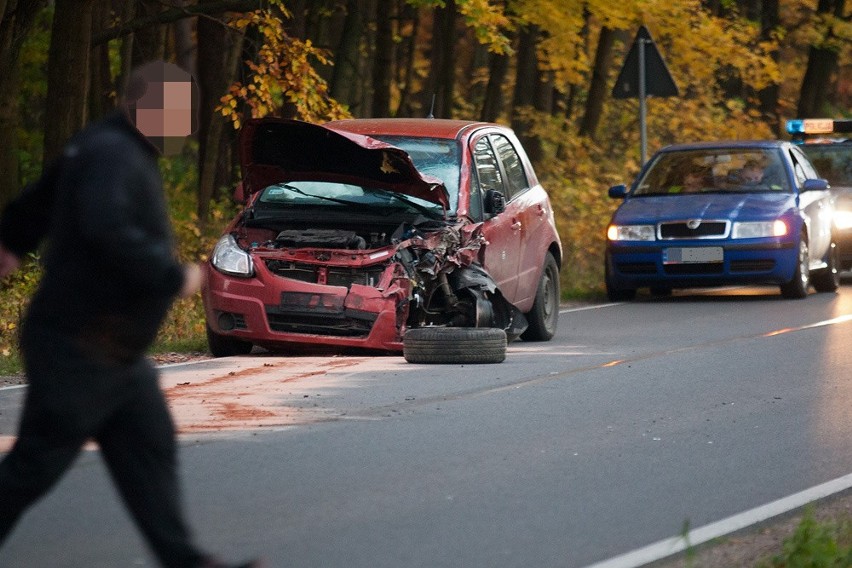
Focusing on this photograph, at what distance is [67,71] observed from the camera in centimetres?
1831

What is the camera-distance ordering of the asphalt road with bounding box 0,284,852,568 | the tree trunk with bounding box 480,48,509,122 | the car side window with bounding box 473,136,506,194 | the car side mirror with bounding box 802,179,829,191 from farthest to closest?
the tree trunk with bounding box 480,48,509,122 → the car side mirror with bounding box 802,179,829,191 → the car side window with bounding box 473,136,506,194 → the asphalt road with bounding box 0,284,852,568

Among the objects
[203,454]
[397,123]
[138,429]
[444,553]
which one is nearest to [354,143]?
[397,123]

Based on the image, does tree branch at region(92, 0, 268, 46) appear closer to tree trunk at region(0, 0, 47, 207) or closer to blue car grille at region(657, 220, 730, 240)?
tree trunk at region(0, 0, 47, 207)

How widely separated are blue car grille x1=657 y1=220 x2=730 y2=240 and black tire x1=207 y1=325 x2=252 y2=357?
22.4ft

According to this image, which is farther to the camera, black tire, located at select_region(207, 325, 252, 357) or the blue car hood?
the blue car hood

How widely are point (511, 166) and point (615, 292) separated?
197 inches

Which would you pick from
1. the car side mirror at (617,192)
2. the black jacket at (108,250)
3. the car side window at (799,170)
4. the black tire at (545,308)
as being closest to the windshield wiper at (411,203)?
the black tire at (545,308)

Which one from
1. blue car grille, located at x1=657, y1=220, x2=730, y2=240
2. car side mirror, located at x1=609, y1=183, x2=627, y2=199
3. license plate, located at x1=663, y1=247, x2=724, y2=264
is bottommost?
license plate, located at x1=663, y1=247, x2=724, y2=264

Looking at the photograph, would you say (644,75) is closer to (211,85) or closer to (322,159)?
(211,85)

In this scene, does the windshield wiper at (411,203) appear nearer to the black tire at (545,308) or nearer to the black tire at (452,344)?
the black tire at (452,344)

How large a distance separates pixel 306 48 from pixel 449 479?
12.1m

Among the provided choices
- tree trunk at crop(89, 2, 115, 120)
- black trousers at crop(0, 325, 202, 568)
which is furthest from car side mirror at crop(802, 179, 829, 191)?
black trousers at crop(0, 325, 202, 568)

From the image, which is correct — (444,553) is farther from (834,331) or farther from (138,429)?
(834,331)

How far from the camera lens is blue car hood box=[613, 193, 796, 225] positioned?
61.6 ft
